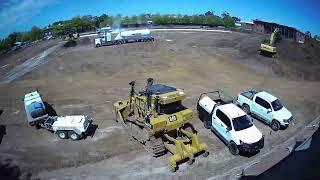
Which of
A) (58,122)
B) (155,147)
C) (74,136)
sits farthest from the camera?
(58,122)

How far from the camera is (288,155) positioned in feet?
64.5

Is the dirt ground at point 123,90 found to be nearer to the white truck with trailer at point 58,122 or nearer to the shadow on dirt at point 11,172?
the shadow on dirt at point 11,172

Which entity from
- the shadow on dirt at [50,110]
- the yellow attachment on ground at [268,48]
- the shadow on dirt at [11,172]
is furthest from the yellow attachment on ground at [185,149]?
the yellow attachment on ground at [268,48]

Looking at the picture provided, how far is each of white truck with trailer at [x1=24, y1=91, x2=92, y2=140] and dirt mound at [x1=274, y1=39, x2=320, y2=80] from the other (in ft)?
70.2

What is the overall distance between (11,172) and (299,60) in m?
30.6

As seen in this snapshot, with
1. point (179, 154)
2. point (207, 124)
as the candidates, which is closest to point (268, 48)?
point (207, 124)

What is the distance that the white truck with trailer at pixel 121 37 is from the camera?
4844 centimetres

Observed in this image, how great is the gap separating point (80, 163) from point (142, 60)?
71.2 feet

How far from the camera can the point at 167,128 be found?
796 inches

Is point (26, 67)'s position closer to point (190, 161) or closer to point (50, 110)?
point (50, 110)

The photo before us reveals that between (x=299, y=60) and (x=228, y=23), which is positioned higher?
Result: (x=228, y=23)

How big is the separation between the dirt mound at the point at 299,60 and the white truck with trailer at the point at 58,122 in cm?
2140

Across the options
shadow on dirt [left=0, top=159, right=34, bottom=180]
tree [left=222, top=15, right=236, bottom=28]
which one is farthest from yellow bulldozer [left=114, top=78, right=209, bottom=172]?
tree [left=222, top=15, right=236, bottom=28]

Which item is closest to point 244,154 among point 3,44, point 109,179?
point 109,179
